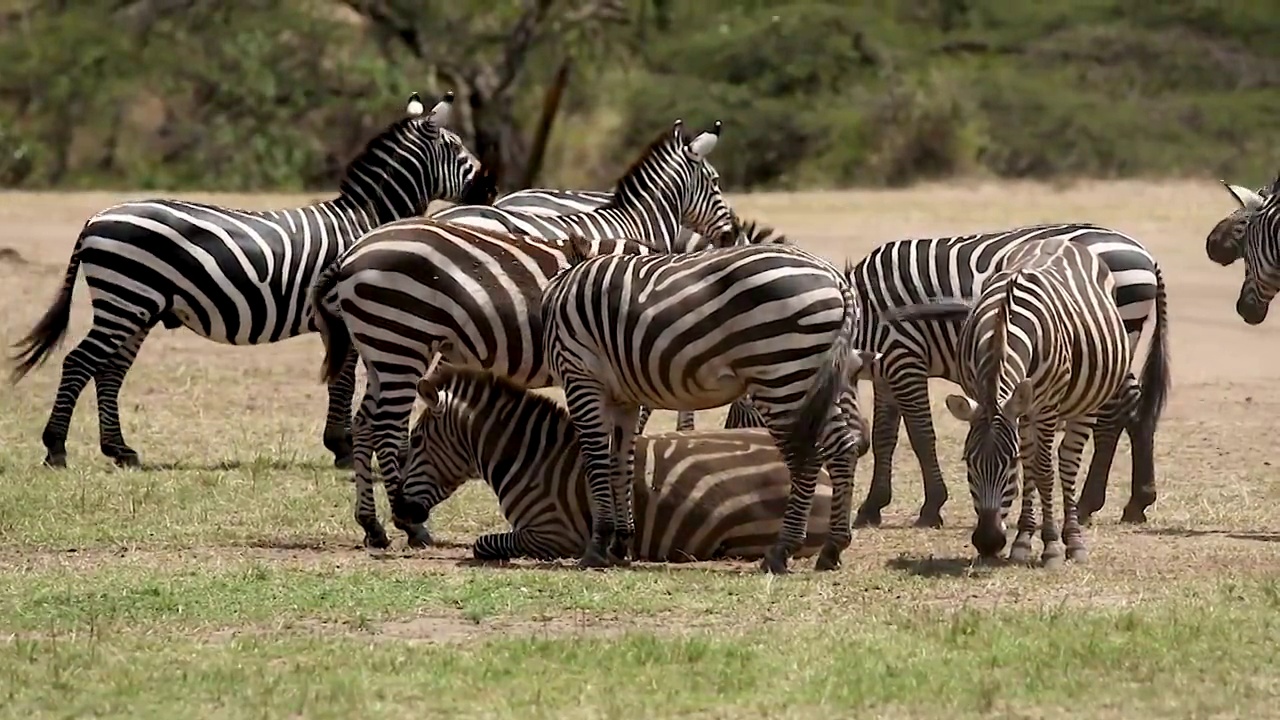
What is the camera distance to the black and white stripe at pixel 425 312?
364 inches

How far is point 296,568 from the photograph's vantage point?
8523mm

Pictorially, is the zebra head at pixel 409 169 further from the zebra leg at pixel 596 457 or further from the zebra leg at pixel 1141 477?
the zebra leg at pixel 1141 477

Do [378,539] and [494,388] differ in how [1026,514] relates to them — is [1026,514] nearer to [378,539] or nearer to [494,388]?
[494,388]

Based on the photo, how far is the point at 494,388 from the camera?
940 cm

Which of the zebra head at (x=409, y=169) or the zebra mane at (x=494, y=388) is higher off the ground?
the zebra head at (x=409, y=169)

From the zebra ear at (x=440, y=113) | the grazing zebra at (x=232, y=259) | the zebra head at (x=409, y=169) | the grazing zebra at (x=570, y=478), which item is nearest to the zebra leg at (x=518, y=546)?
the grazing zebra at (x=570, y=478)

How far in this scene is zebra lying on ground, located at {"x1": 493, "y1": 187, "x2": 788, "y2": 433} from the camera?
438 inches

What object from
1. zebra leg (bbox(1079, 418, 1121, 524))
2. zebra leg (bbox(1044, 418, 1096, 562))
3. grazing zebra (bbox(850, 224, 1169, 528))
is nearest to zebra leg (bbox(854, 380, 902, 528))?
grazing zebra (bbox(850, 224, 1169, 528))

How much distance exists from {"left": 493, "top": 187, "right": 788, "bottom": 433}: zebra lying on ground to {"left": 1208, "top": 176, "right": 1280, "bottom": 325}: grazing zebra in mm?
2546

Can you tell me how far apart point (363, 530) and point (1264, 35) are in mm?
32917

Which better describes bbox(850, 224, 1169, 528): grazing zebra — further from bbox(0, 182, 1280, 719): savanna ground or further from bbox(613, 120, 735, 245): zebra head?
bbox(613, 120, 735, 245): zebra head

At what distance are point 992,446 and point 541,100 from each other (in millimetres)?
28695

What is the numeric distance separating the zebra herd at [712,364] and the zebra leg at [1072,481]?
0.03ft

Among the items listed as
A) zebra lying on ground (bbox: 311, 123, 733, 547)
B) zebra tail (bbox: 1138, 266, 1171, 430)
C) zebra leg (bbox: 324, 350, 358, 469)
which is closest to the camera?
zebra lying on ground (bbox: 311, 123, 733, 547)
